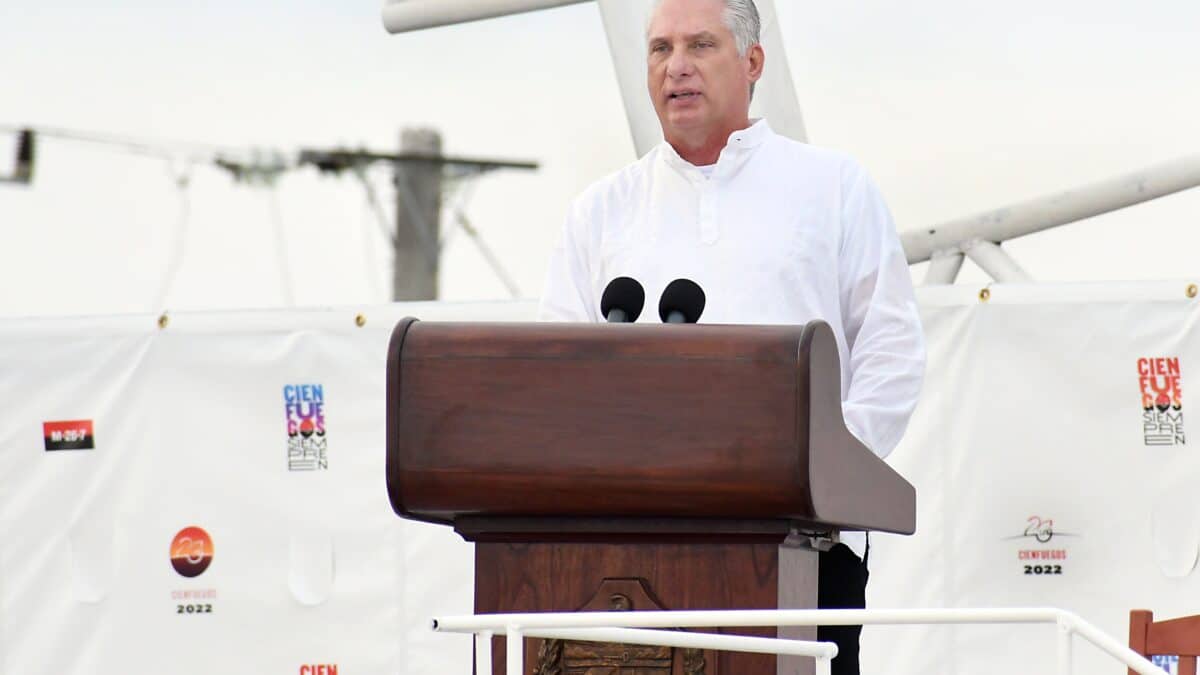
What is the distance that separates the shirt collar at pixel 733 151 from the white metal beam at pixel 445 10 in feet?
12.1

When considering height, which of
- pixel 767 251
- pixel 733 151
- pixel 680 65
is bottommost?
pixel 767 251

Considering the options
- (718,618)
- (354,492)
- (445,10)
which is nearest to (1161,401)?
(354,492)

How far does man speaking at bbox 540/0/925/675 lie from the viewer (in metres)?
2.62

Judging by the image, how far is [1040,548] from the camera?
5441mm

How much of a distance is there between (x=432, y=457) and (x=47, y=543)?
4.43 m

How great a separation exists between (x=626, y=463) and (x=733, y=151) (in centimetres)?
90

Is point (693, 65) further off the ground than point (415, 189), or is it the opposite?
point (415, 189)

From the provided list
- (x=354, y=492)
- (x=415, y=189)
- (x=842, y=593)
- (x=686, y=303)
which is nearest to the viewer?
(x=686, y=303)

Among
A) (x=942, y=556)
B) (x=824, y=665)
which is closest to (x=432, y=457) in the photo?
(x=824, y=665)

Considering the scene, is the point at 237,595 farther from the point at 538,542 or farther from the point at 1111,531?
the point at 538,542

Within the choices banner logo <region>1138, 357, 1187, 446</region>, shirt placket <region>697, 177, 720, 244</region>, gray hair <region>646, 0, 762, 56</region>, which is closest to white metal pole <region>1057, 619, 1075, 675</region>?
shirt placket <region>697, 177, 720, 244</region>

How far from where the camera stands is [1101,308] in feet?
18.0

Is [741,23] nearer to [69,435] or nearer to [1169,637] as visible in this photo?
[1169,637]

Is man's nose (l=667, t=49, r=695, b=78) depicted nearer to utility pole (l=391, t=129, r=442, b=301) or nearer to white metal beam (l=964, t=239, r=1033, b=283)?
white metal beam (l=964, t=239, r=1033, b=283)
